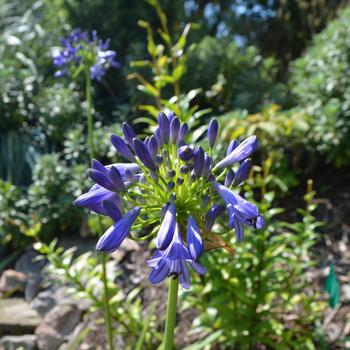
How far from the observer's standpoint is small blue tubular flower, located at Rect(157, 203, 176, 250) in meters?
1.25

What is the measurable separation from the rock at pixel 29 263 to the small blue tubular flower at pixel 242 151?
138 inches

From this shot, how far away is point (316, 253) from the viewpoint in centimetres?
397

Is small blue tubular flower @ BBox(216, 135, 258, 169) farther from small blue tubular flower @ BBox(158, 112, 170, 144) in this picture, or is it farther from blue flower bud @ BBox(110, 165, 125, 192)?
blue flower bud @ BBox(110, 165, 125, 192)

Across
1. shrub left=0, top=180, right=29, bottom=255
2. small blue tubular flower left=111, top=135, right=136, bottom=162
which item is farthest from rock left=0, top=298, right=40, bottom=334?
small blue tubular flower left=111, top=135, right=136, bottom=162

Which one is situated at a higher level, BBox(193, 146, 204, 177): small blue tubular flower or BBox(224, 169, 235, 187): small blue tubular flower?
BBox(193, 146, 204, 177): small blue tubular flower

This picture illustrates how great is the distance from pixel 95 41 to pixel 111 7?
443 centimetres

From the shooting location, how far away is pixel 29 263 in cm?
474

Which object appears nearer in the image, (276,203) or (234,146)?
(234,146)

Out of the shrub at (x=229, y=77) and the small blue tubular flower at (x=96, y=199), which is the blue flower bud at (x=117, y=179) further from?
the shrub at (x=229, y=77)

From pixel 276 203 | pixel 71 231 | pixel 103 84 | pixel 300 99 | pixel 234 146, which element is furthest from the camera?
pixel 103 84

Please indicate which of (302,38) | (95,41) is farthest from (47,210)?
(302,38)

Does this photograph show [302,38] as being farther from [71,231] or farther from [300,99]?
[71,231]

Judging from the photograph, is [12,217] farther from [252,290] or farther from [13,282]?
[252,290]

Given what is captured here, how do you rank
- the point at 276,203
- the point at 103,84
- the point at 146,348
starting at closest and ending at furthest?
1. the point at 146,348
2. the point at 276,203
3. the point at 103,84
